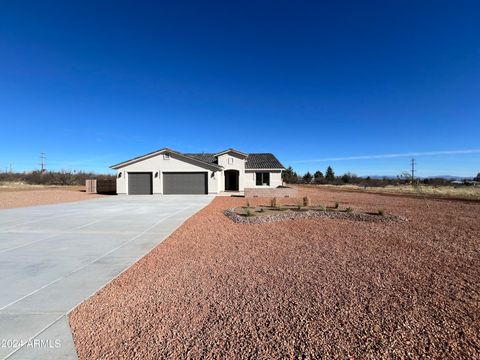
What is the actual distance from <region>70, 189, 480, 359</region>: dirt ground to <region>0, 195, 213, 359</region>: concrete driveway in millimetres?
263

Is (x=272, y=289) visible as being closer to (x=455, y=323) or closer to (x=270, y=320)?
(x=270, y=320)

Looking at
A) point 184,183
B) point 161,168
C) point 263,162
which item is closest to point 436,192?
point 263,162

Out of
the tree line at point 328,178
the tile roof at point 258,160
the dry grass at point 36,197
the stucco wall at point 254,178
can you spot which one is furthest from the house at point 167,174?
the tree line at point 328,178

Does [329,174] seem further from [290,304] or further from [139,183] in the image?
[290,304]

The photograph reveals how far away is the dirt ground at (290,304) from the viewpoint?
2365mm

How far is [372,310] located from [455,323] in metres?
0.88

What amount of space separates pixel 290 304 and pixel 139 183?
70.9 ft

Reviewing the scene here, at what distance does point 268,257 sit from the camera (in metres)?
5.08

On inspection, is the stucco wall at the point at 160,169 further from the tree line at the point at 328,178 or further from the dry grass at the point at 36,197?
the tree line at the point at 328,178

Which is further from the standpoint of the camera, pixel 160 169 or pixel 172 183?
pixel 172 183

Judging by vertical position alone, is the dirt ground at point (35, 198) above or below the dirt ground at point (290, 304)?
above

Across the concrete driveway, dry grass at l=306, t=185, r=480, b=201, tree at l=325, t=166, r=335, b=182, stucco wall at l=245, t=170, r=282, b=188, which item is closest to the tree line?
tree at l=325, t=166, r=335, b=182

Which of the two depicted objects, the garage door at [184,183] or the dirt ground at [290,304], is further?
the garage door at [184,183]

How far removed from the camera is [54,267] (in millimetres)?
4461
